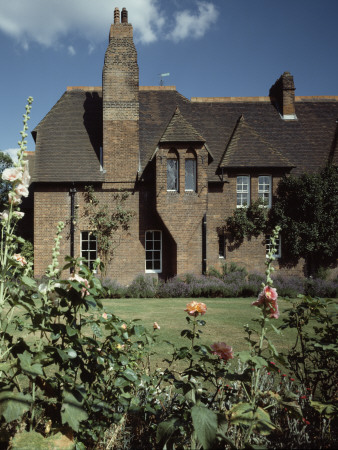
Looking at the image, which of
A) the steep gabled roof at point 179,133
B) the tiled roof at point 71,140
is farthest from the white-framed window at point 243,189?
the tiled roof at point 71,140

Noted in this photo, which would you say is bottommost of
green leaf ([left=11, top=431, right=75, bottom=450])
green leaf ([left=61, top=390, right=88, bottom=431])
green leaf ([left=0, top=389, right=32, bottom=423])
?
green leaf ([left=11, top=431, right=75, bottom=450])

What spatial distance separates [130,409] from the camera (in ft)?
7.69

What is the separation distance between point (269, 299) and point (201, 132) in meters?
17.9

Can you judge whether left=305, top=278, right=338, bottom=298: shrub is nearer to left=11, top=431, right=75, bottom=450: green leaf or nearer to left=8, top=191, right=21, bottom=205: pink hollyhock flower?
left=11, top=431, right=75, bottom=450: green leaf

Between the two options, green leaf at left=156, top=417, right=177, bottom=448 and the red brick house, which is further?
the red brick house

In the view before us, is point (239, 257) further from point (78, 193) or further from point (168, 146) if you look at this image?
point (78, 193)

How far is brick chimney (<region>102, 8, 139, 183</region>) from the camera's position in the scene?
54.1 feet

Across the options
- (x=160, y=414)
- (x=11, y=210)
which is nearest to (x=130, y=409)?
(x=160, y=414)

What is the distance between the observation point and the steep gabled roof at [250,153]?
1702cm

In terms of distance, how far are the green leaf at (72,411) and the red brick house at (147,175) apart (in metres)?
13.6

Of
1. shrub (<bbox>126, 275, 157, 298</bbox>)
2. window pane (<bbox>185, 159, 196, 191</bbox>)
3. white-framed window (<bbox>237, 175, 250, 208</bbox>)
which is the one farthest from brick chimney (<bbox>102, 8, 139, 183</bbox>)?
white-framed window (<bbox>237, 175, 250, 208</bbox>)

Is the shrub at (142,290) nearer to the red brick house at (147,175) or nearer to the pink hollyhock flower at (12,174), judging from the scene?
the red brick house at (147,175)

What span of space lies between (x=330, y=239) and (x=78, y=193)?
12.8 metres

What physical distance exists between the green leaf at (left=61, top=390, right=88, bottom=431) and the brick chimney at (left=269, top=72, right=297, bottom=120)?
69.4ft
